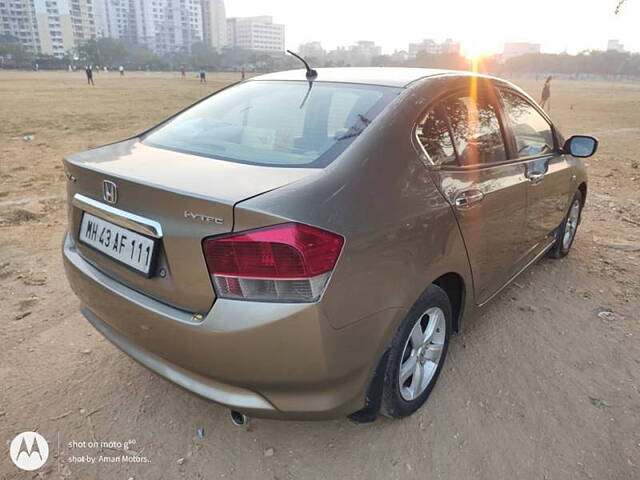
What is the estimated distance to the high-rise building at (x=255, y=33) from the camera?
157875mm

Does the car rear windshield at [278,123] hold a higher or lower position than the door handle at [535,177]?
higher

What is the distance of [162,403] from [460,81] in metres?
2.34

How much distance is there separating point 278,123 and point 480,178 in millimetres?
1080

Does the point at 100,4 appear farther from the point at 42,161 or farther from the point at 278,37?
the point at 42,161

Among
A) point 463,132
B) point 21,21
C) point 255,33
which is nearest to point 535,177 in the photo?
point 463,132

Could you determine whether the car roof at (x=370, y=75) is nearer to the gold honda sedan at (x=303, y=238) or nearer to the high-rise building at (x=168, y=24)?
the gold honda sedan at (x=303, y=238)

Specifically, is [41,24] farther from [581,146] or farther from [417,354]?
[417,354]

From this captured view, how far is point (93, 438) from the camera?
2332mm

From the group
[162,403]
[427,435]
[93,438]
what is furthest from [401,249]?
[93,438]

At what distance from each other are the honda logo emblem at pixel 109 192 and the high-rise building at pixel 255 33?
165 m

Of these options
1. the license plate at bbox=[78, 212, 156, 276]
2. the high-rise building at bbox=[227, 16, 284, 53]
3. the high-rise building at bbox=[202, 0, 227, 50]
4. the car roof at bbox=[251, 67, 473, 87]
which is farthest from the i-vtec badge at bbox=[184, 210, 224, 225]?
the high-rise building at bbox=[227, 16, 284, 53]

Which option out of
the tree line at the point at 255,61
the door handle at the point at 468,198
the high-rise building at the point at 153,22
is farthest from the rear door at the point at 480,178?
the high-rise building at the point at 153,22

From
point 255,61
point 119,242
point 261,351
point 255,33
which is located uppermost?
point 255,33

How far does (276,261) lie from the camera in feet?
5.63
